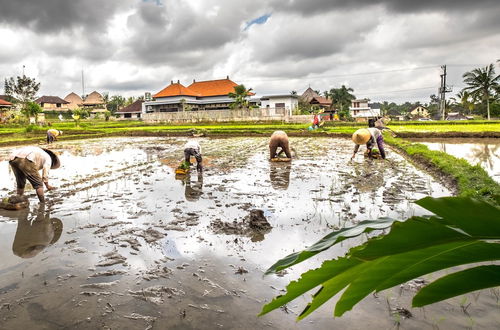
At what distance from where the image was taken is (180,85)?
41.7 metres

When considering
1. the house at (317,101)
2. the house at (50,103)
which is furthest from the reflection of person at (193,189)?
the house at (50,103)

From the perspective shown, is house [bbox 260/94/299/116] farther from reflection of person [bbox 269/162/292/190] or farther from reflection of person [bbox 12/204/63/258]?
reflection of person [bbox 12/204/63/258]

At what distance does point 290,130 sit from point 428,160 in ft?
46.8

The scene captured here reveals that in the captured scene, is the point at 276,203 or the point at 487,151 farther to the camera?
the point at 487,151

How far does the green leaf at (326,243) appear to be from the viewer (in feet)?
2.02

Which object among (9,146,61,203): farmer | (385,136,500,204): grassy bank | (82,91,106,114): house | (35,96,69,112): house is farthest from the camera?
(82,91,106,114): house

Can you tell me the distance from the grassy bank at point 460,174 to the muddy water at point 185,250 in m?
0.44

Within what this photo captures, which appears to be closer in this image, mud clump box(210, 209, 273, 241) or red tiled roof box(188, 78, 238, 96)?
mud clump box(210, 209, 273, 241)

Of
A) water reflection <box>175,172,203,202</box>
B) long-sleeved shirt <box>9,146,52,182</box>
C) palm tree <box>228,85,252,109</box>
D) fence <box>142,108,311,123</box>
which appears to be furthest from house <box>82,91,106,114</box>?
long-sleeved shirt <box>9,146,52,182</box>

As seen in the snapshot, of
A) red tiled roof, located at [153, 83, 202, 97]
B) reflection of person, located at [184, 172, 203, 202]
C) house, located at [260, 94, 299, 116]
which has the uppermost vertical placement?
red tiled roof, located at [153, 83, 202, 97]

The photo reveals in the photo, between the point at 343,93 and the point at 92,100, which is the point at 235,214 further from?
the point at 92,100

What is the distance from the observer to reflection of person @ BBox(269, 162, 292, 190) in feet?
24.6

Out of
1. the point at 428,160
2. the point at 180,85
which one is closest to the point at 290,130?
the point at 428,160

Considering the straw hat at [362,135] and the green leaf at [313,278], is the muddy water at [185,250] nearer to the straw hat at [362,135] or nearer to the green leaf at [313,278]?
the straw hat at [362,135]
